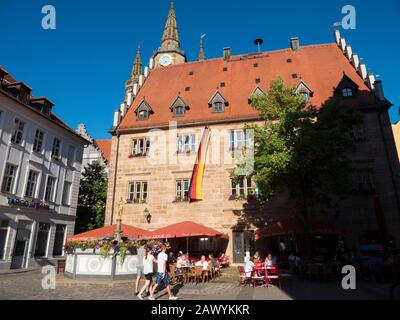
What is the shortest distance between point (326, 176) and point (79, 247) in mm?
12195

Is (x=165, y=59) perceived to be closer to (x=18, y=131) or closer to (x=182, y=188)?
(x=18, y=131)

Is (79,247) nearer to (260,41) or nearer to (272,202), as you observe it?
(272,202)

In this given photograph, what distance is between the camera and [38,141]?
22859 mm

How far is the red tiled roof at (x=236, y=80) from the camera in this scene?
23.3 metres

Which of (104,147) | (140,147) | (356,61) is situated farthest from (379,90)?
(104,147)

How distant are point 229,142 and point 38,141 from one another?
48.2ft

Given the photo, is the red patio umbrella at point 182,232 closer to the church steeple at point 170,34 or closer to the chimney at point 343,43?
the chimney at point 343,43

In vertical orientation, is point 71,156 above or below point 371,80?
below

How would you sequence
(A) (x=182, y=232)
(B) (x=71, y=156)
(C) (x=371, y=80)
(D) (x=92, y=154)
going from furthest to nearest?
(D) (x=92, y=154), (B) (x=71, y=156), (C) (x=371, y=80), (A) (x=182, y=232)

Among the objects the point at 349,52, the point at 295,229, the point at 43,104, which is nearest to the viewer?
the point at 295,229

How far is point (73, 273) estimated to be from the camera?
43.5 ft

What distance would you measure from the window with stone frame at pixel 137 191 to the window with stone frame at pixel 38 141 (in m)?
7.47

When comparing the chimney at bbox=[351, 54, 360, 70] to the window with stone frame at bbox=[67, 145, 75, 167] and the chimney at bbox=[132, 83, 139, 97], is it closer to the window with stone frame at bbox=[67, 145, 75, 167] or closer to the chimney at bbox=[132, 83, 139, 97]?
the chimney at bbox=[132, 83, 139, 97]

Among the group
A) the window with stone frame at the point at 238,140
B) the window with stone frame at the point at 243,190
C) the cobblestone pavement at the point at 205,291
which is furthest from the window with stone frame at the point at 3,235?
the window with stone frame at the point at 238,140
